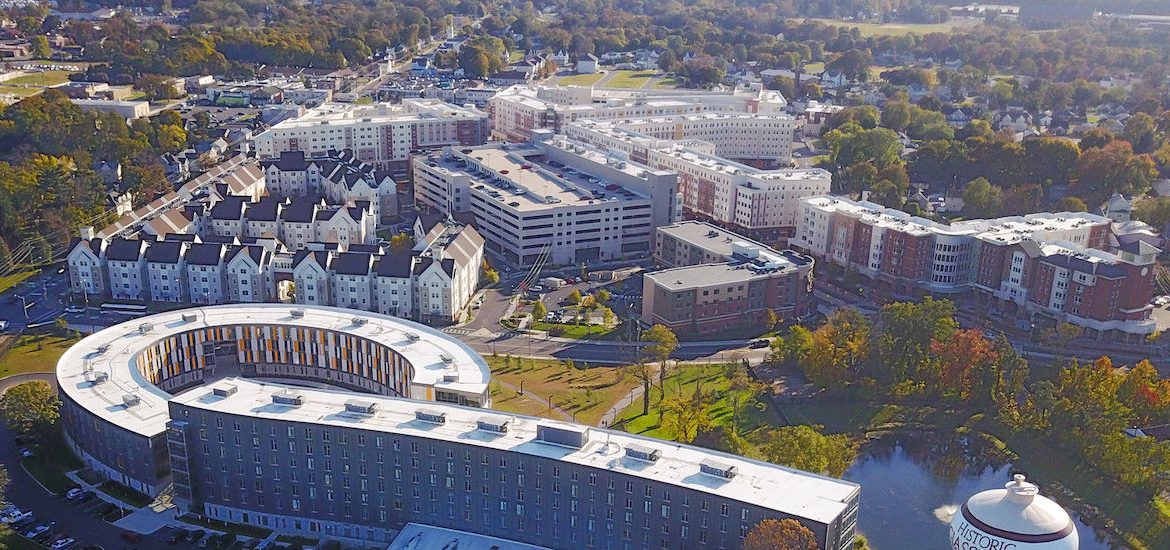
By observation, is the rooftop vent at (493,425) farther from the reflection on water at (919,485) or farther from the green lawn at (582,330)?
the green lawn at (582,330)

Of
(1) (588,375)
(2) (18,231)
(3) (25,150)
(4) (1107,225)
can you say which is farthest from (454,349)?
(3) (25,150)

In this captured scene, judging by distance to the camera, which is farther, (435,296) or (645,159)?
(645,159)

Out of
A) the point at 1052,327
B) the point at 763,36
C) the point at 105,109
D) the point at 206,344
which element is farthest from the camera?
the point at 763,36

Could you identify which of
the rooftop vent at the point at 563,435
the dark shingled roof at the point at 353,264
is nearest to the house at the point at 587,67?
the dark shingled roof at the point at 353,264

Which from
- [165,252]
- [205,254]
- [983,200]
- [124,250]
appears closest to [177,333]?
[205,254]

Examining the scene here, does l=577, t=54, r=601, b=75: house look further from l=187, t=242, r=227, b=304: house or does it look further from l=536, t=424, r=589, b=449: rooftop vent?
l=536, t=424, r=589, b=449: rooftop vent

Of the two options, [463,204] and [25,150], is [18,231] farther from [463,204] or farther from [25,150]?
[463,204]

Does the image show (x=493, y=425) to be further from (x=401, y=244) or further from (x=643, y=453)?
(x=401, y=244)
